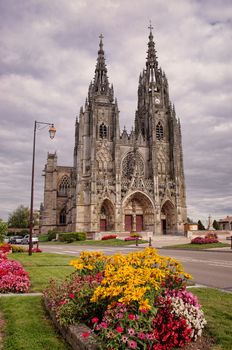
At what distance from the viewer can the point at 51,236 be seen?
54.2 m

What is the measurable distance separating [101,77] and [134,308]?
208 ft

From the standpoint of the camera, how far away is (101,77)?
6334 centimetres

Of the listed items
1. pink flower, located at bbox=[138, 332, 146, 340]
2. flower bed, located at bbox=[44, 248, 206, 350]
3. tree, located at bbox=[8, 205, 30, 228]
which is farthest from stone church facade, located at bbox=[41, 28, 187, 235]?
pink flower, located at bbox=[138, 332, 146, 340]

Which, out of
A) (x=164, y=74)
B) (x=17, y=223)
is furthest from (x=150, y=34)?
(x=17, y=223)

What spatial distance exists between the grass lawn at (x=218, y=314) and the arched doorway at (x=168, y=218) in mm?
46272

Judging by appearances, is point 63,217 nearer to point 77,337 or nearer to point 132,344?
point 77,337

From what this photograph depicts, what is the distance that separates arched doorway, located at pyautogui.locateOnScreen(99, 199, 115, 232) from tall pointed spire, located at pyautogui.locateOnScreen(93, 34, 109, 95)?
23594mm

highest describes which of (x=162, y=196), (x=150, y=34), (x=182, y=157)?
(x=150, y=34)

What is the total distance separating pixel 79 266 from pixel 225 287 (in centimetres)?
556

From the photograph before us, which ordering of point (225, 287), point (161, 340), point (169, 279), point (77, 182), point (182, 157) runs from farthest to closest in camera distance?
point (182, 157) < point (77, 182) < point (225, 287) < point (169, 279) < point (161, 340)

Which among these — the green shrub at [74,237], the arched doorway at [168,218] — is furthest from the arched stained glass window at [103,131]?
the green shrub at [74,237]

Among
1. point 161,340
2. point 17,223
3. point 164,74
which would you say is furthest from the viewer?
point 17,223

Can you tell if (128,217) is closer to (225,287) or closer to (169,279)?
(225,287)

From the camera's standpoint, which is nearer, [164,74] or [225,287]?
[225,287]
